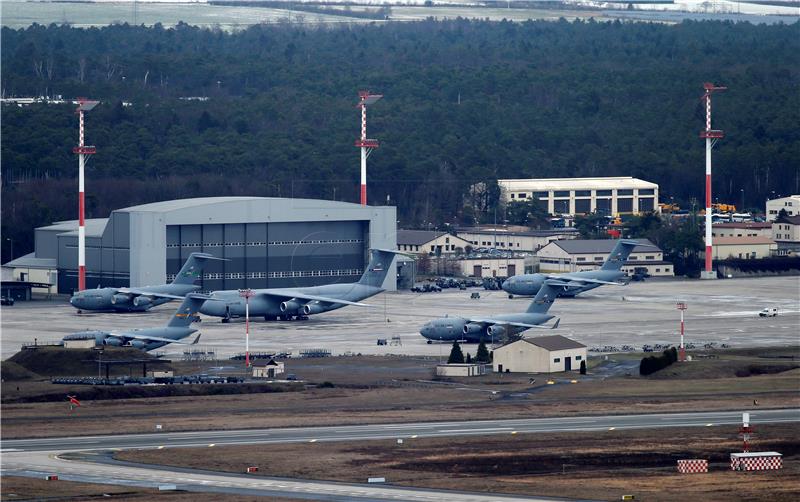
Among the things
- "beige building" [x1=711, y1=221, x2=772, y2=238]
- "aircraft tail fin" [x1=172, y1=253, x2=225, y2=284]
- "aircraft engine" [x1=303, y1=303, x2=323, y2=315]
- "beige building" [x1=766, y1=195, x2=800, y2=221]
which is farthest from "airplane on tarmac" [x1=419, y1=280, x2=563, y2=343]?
"beige building" [x1=766, y1=195, x2=800, y2=221]

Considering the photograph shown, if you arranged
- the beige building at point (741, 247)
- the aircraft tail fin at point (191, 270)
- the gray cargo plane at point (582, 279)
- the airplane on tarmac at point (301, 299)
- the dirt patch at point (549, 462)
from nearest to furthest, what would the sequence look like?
the dirt patch at point (549, 462) < the airplane on tarmac at point (301, 299) < the aircraft tail fin at point (191, 270) < the gray cargo plane at point (582, 279) < the beige building at point (741, 247)

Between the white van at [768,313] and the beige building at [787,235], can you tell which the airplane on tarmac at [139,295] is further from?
the beige building at [787,235]

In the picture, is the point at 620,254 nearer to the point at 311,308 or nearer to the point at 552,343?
the point at 311,308

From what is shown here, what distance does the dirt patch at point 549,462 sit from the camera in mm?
60719

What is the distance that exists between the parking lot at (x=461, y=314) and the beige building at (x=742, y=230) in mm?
25356

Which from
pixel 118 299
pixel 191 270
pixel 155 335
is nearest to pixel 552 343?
pixel 155 335

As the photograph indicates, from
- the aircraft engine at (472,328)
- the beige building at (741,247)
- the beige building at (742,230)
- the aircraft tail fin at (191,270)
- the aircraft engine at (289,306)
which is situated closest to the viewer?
the aircraft engine at (472,328)

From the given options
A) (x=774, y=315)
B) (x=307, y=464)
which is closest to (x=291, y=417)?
(x=307, y=464)

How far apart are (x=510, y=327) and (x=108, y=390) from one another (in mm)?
31565

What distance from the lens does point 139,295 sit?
128250 mm

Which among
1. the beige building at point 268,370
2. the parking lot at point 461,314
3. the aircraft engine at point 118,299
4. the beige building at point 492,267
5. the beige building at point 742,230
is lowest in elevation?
the beige building at point 268,370

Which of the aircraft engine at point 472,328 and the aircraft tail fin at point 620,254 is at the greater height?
the aircraft tail fin at point 620,254

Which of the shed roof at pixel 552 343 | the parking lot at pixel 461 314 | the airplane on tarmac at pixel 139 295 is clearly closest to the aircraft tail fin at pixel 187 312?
the parking lot at pixel 461 314

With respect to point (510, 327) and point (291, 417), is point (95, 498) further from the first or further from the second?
point (510, 327)
